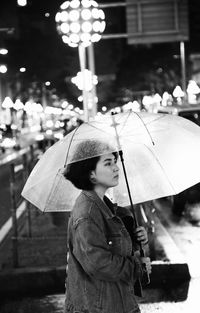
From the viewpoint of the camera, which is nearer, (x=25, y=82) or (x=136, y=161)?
(x=136, y=161)

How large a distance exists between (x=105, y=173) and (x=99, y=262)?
53cm

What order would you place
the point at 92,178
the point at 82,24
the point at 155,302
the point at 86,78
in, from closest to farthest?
the point at 92,178 < the point at 155,302 < the point at 82,24 < the point at 86,78

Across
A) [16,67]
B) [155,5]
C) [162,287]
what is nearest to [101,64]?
[16,67]

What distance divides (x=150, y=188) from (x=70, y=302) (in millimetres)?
1110

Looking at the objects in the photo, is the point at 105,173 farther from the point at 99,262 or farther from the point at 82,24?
the point at 82,24

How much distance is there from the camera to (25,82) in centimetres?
6191

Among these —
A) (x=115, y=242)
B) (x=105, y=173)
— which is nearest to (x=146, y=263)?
(x=115, y=242)

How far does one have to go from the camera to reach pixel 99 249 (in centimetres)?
299

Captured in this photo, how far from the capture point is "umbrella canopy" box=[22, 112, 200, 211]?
374 cm

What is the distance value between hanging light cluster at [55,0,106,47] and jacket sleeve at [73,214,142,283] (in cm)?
661

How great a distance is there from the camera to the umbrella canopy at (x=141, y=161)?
3.74 m

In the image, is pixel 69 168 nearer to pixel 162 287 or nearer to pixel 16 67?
pixel 162 287

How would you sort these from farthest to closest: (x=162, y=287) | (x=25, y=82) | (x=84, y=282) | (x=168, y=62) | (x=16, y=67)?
(x=25, y=82), (x=16, y=67), (x=168, y=62), (x=162, y=287), (x=84, y=282)

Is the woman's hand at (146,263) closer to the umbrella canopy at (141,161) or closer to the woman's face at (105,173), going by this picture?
the woman's face at (105,173)
